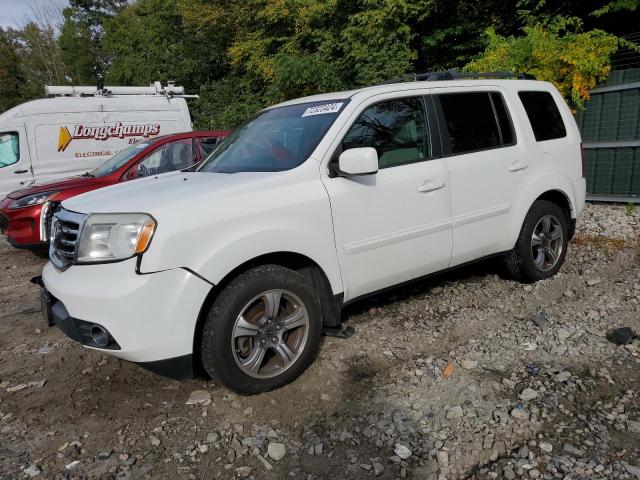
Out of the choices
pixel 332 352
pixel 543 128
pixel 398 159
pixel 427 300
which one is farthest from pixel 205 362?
pixel 543 128

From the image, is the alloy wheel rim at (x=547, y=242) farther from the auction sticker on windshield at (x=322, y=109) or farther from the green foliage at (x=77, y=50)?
the green foliage at (x=77, y=50)

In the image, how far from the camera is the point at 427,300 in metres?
4.41

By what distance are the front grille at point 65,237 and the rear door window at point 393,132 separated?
173 centimetres

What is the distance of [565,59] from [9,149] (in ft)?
31.5

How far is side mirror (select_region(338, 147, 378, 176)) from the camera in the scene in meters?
3.04

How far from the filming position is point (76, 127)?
31.8 ft

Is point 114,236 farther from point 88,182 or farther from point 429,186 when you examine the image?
point 88,182

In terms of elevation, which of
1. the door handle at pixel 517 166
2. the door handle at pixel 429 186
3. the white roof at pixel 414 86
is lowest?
the door handle at pixel 429 186

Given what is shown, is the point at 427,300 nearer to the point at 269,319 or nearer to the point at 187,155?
the point at 269,319

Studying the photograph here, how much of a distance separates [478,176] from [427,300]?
1.20 metres

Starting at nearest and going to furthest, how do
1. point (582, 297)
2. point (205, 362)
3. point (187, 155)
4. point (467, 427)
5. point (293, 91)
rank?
point (467, 427) → point (205, 362) → point (582, 297) → point (187, 155) → point (293, 91)

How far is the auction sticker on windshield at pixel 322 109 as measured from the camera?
3453 millimetres

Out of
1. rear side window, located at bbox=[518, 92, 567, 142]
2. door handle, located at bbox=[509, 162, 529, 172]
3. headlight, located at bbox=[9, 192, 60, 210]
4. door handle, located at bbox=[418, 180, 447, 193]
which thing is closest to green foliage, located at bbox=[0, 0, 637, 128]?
rear side window, located at bbox=[518, 92, 567, 142]

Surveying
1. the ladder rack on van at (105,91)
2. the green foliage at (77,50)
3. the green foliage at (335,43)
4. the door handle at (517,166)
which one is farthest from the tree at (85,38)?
the door handle at (517,166)
